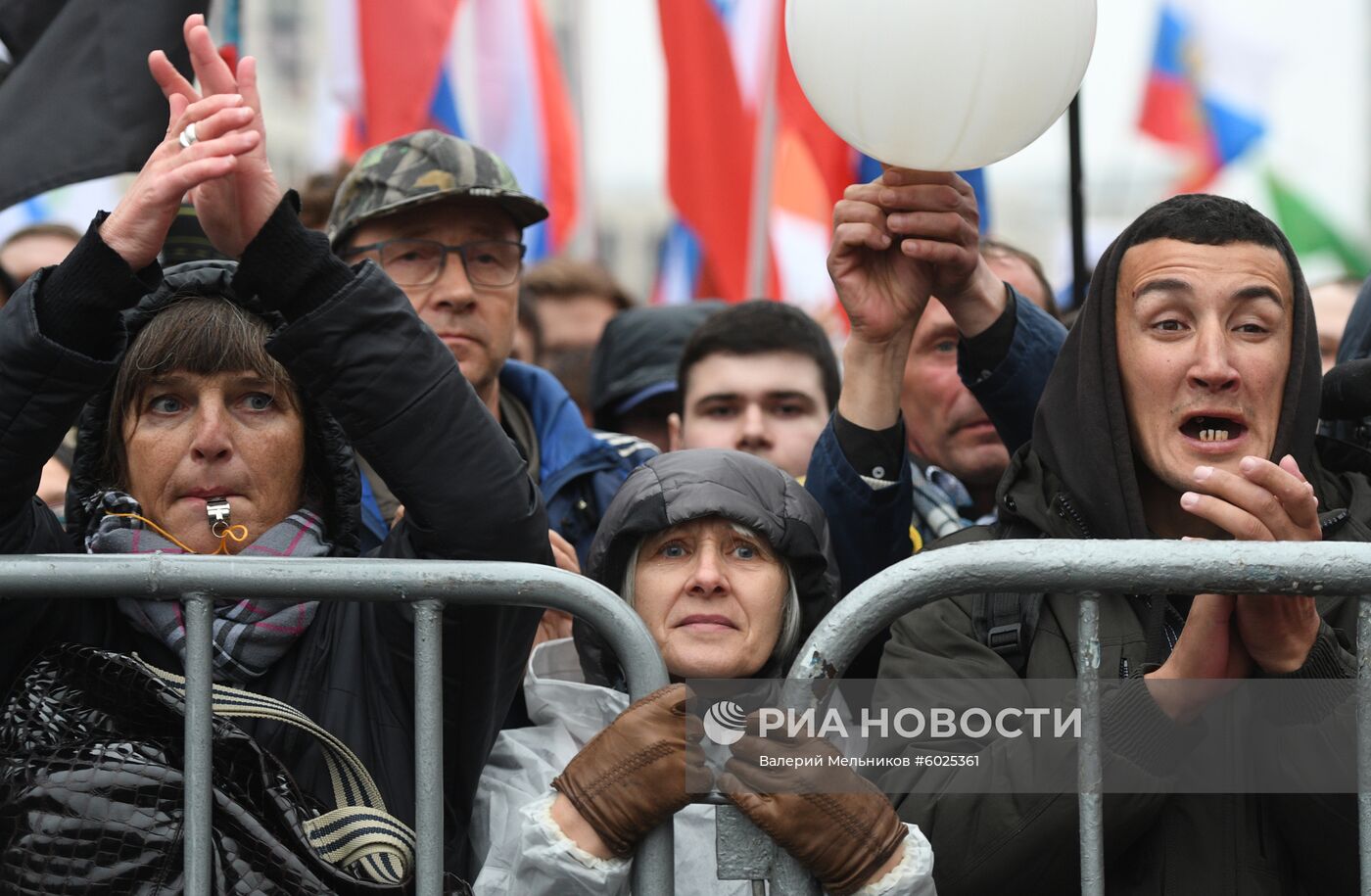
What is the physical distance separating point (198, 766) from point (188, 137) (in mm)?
1005

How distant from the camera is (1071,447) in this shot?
Result: 3.25 metres

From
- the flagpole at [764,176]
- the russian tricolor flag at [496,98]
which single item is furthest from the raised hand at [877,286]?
the russian tricolor flag at [496,98]

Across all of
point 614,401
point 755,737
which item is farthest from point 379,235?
point 755,737

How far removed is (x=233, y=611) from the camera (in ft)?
9.98

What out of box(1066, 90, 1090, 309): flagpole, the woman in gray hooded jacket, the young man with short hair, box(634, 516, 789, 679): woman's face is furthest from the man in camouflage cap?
box(1066, 90, 1090, 309): flagpole

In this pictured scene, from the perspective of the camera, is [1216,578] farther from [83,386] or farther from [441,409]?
[83,386]

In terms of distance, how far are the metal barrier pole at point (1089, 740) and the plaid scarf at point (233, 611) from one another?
123 centimetres

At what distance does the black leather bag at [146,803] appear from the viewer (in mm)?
2574

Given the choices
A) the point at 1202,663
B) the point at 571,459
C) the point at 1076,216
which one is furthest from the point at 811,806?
the point at 1076,216

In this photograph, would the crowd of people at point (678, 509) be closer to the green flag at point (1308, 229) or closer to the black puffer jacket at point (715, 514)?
the black puffer jacket at point (715, 514)

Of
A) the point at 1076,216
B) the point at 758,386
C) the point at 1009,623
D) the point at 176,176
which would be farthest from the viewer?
the point at 1076,216

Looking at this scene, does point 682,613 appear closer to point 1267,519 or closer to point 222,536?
point 222,536

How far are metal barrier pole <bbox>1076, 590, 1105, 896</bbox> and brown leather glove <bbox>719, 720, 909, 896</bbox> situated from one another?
27 cm

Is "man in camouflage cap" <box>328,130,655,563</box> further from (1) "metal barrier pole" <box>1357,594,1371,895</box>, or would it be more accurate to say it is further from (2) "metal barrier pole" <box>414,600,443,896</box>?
(1) "metal barrier pole" <box>1357,594,1371,895</box>
